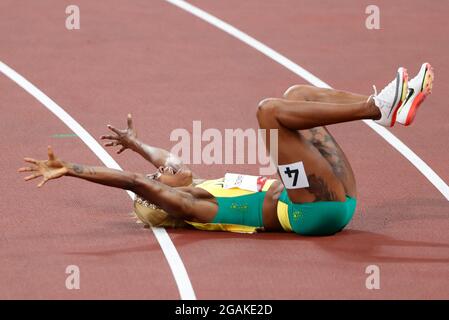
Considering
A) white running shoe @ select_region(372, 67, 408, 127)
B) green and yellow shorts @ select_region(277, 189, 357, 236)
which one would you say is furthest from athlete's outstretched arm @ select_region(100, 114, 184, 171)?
white running shoe @ select_region(372, 67, 408, 127)

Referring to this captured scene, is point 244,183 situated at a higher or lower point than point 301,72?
lower

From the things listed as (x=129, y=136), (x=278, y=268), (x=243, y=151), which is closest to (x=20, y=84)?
(x=243, y=151)

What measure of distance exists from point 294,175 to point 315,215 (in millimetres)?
287

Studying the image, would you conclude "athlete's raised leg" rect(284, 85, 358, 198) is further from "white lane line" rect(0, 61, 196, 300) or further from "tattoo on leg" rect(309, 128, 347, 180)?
"white lane line" rect(0, 61, 196, 300)

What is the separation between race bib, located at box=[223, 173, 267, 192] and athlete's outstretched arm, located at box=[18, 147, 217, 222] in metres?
0.17

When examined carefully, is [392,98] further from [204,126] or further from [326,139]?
[204,126]

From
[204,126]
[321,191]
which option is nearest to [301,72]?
[204,126]

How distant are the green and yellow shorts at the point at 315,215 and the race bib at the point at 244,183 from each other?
19 centimetres

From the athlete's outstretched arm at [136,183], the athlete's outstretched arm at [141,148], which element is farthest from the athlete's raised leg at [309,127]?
the athlete's outstretched arm at [141,148]

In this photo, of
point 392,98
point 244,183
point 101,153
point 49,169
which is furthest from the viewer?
point 101,153

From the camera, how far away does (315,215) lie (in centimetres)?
665

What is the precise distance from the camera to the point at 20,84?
1014cm

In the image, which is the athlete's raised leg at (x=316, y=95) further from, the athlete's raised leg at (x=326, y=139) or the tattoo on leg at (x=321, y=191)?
the tattoo on leg at (x=321, y=191)

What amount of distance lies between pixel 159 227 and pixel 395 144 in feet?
8.40
